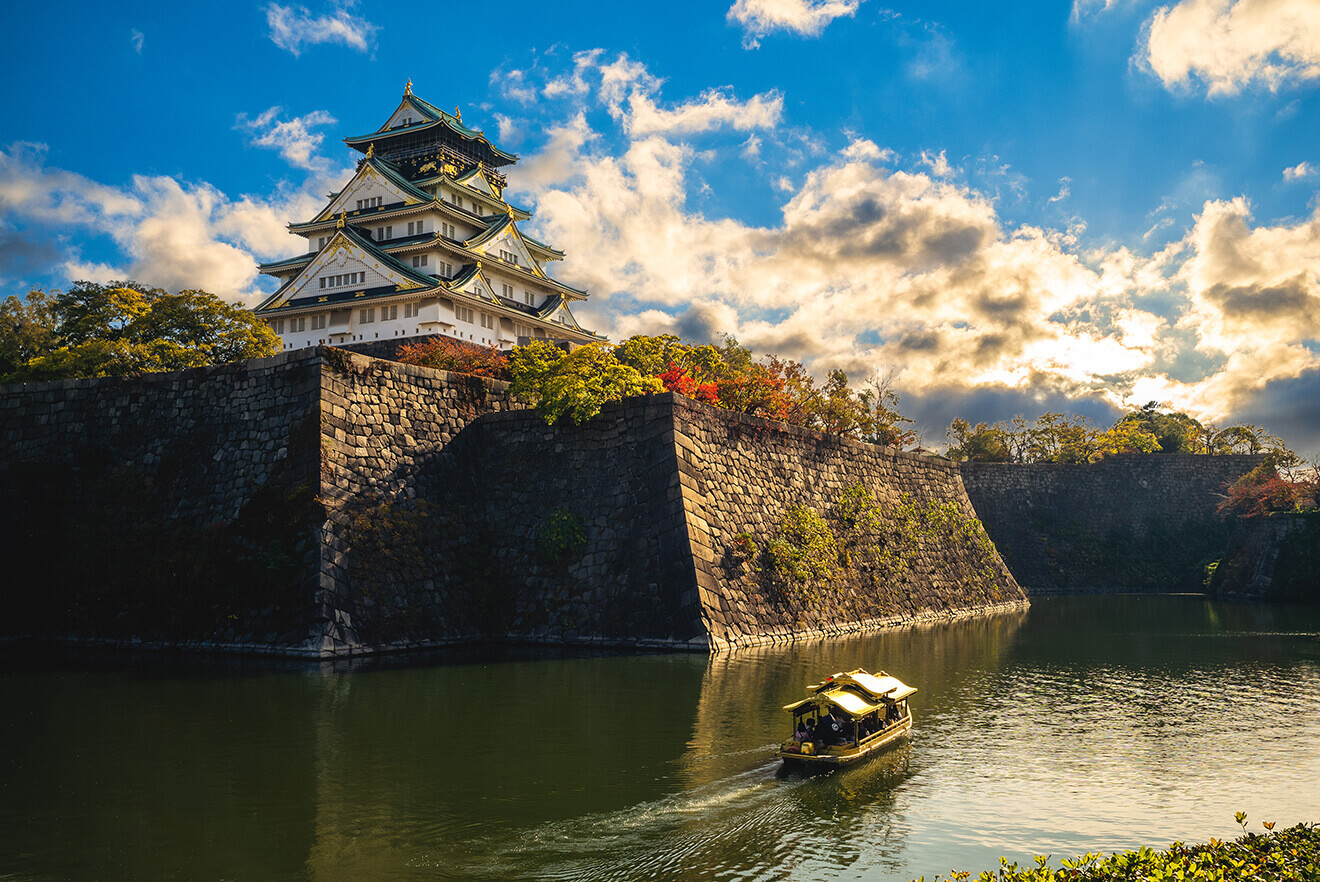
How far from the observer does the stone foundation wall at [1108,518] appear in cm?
4969

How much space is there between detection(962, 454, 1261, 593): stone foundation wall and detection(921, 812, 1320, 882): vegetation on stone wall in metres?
43.7

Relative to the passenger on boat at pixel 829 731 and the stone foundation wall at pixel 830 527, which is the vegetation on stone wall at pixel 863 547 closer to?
the stone foundation wall at pixel 830 527

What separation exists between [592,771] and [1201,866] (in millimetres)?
6727

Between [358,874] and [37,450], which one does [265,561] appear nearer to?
[37,450]

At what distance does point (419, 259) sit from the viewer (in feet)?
147

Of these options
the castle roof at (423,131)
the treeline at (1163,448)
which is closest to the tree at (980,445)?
the treeline at (1163,448)

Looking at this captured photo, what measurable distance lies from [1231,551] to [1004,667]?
34174 millimetres

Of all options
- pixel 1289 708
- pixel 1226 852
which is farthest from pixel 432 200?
pixel 1226 852

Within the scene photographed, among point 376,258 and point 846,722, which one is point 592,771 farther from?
point 376,258

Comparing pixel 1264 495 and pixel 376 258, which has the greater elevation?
pixel 376 258

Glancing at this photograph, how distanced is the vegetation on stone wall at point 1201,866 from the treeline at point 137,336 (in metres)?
28.4

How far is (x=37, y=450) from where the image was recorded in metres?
24.0

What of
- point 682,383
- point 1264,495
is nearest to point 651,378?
point 682,383

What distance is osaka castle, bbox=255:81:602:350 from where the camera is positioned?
42562 mm
